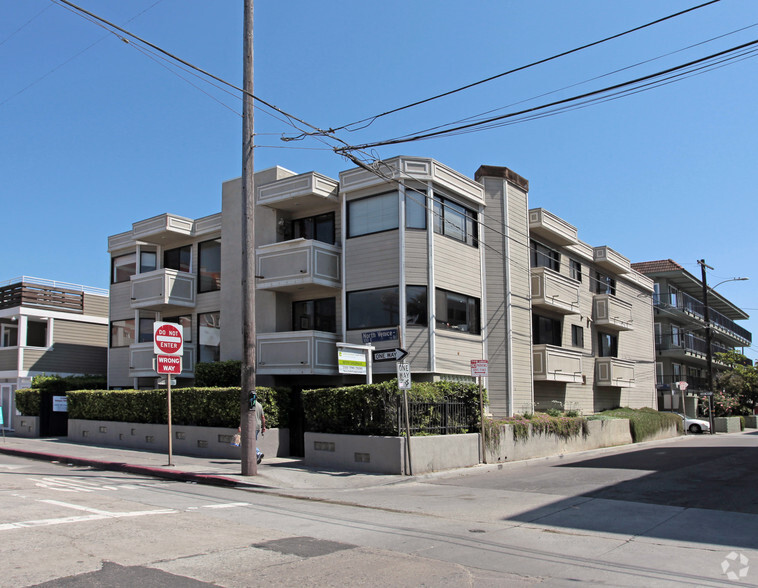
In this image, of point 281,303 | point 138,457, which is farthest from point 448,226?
point 138,457

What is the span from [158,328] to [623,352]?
25.1 m

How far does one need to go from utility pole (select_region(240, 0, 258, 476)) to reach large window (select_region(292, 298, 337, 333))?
7123 millimetres

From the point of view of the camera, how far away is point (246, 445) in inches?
580

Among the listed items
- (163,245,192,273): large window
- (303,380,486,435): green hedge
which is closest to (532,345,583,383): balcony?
(303,380,486,435): green hedge

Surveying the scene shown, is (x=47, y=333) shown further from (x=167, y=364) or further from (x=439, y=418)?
(x=439, y=418)

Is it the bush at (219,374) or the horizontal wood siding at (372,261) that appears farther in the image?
the bush at (219,374)

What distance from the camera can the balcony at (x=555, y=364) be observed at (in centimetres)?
2439

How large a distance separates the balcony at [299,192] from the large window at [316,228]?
467mm

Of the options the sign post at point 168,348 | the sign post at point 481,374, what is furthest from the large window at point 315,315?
the sign post at point 168,348

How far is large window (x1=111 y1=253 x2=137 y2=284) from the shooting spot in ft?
95.1

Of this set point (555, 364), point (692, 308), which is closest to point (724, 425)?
point (692, 308)

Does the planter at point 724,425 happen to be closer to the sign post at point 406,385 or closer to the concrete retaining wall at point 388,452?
the concrete retaining wall at point 388,452

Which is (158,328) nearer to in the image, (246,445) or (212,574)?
(246,445)

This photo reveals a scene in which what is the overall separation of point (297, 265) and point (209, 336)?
5752 millimetres
